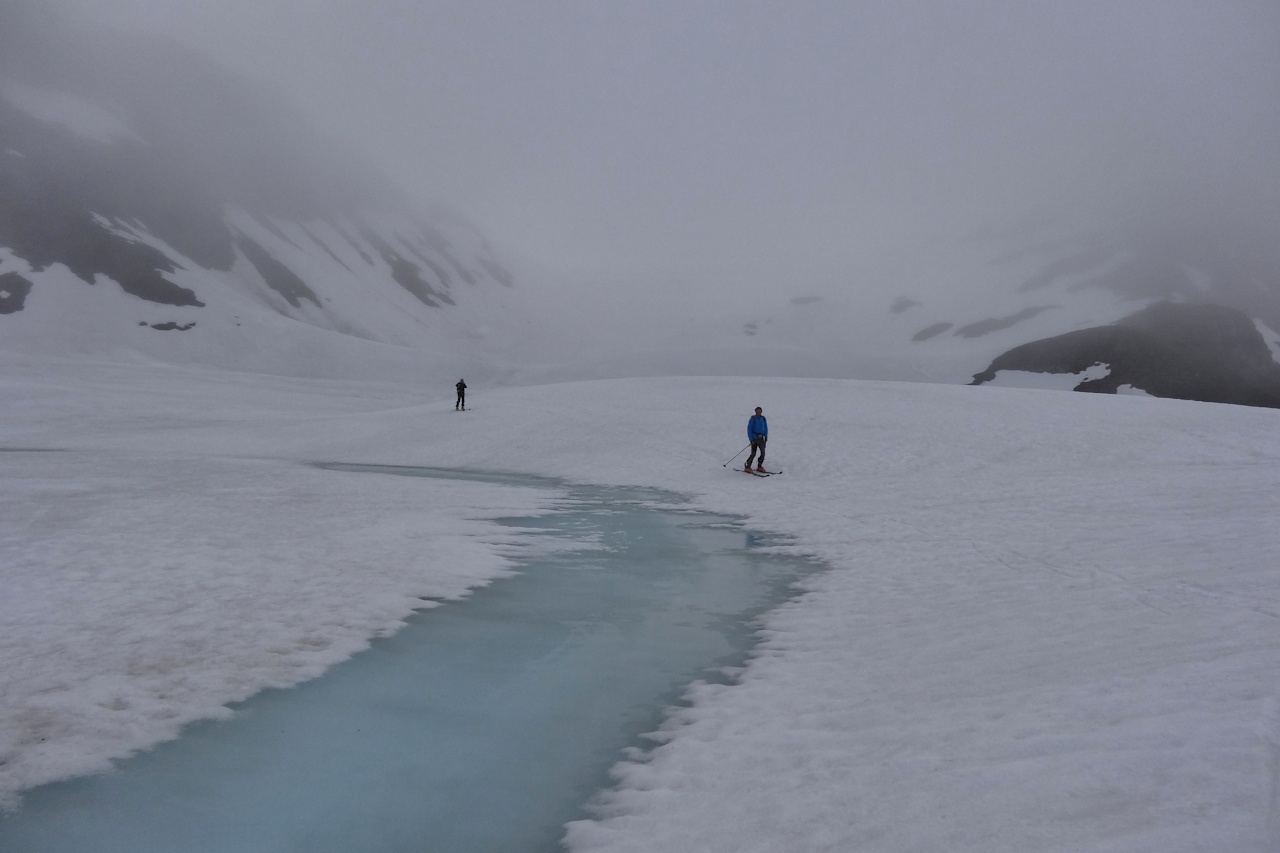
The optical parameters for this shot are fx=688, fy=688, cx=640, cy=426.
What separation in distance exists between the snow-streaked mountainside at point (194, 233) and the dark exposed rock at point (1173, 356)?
7586cm

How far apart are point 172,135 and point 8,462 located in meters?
131

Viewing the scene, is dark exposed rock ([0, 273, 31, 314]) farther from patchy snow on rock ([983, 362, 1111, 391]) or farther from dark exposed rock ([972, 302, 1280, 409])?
dark exposed rock ([972, 302, 1280, 409])

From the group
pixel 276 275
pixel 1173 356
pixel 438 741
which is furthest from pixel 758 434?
pixel 276 275

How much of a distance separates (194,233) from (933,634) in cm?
11780

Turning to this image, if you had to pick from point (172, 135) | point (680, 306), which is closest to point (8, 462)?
point (680, 306)

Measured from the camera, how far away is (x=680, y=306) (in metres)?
134

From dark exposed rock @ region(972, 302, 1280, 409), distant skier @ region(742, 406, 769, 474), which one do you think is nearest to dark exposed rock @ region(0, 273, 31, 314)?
distant skier @ region(742, 406, 769, 474)

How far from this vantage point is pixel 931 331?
4213 inches

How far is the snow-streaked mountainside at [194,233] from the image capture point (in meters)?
71.9

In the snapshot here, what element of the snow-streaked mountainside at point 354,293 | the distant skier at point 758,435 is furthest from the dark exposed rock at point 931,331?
the distant skier at point 758,435

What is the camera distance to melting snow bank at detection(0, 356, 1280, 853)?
3.24 metres

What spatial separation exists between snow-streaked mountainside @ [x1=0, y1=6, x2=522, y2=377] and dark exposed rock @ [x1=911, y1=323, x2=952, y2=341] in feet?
221

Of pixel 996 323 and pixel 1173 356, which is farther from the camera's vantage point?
pixel 996 323

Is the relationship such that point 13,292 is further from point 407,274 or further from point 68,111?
point 407,274
